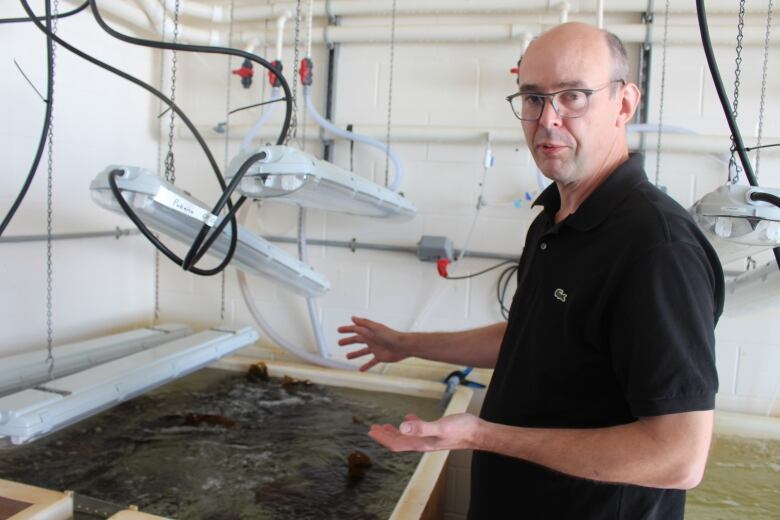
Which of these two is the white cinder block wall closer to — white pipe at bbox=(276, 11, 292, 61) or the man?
white pipe at bbox=(276, 11, 292, 61)

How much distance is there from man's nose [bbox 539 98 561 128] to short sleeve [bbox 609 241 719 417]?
10.0 inches

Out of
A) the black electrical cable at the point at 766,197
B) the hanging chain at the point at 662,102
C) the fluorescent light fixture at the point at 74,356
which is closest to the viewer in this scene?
the black electrical cable at the point at 766,197

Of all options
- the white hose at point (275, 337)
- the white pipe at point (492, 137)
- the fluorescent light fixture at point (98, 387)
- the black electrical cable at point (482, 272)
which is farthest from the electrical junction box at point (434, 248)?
the fluorescent light fixture at point (98, 387)

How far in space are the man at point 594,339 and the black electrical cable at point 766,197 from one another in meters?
0.37

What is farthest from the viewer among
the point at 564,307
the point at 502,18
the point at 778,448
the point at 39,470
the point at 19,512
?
the point at 502,18

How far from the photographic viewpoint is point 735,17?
1990 millimetres

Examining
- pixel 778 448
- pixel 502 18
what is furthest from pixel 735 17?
pixel 778 448

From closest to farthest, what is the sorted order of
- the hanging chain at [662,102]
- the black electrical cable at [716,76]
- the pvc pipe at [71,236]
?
the black electrical cable at [716,76]
the pvc pipe at [71,236]
the hanging chain at [662,102]

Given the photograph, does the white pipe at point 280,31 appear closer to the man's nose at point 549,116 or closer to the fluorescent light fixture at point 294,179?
the fluorescent light fixture at point 294,179

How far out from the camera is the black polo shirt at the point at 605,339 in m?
0.71

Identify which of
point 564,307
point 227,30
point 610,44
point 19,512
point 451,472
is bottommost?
point 451,472

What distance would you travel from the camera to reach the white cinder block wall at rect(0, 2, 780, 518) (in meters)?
1.96

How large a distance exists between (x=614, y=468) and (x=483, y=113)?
5.47 ft

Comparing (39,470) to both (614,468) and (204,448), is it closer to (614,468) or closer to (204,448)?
(204,448)
